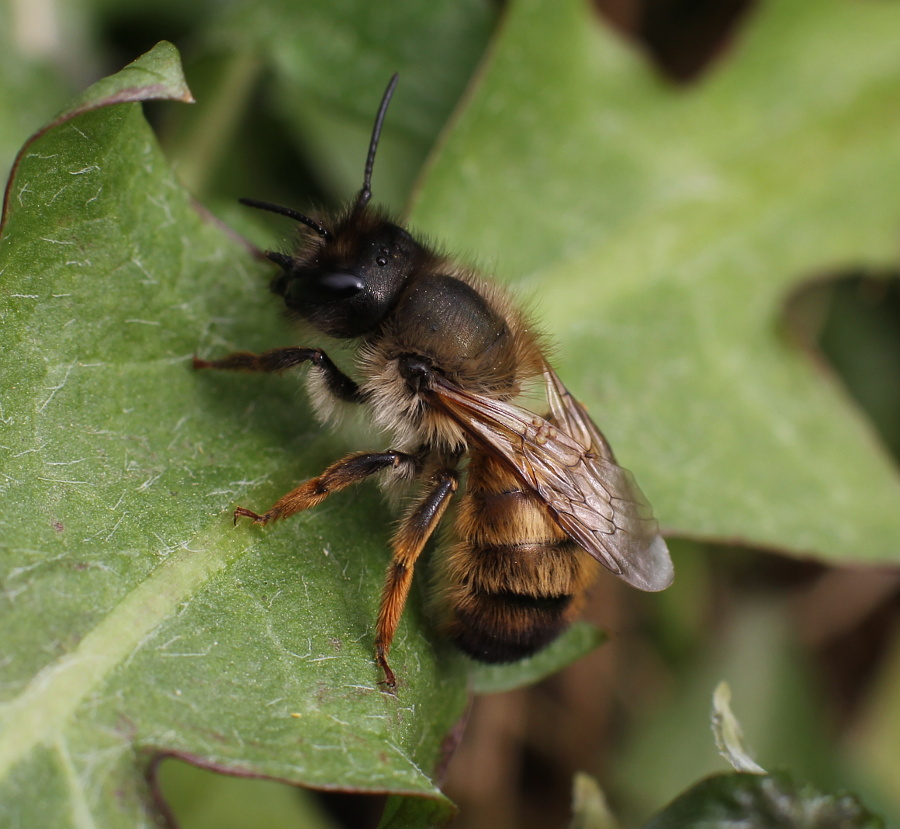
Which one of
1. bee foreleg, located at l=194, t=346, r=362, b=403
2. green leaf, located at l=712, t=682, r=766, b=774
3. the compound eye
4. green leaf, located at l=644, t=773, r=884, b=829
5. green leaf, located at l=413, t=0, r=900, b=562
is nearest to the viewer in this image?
green leaf, located at l=644, t=773, r=884, b=829

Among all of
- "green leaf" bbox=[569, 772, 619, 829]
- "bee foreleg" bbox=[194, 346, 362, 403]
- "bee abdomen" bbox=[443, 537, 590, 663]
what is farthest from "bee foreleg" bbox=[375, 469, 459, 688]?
"green leaf" bbox=[569, 772, 619, 829]

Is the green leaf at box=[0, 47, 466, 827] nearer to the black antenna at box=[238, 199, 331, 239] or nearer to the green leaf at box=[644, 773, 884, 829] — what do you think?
the black antenna at box=[238, 199, 331, 239]

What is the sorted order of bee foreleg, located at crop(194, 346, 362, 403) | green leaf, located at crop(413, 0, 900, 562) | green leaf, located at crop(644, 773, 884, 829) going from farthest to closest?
green leaf, located at crop(413, 0, 900, 562) → bee foreleg, located at crop(194, 346, 362, 403) → green leaf, located at crop(644, 773, 884, 829)

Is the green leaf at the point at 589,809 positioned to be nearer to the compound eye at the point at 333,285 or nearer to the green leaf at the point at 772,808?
the green leaf at the point at 772,808

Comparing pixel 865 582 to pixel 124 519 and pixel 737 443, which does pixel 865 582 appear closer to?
pixel 737 443

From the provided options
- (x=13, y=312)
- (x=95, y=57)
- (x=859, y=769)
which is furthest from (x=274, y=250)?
(x=859, y=769)

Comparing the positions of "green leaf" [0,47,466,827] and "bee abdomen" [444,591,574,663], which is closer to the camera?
"green leaf" [0,47,466,827]
